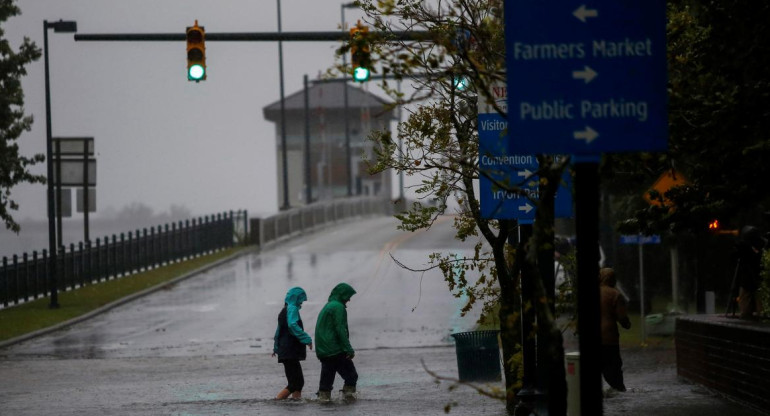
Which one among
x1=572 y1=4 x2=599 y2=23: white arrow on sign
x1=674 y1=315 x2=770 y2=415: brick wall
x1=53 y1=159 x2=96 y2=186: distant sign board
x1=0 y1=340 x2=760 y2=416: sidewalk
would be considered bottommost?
x1=0 y1=340 x2=760 y2=416: sidewalk

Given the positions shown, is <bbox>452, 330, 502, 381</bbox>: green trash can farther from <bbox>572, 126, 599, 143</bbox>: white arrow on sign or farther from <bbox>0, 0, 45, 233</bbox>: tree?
<bbox>0, 0, 45, 233</bbox>: tree

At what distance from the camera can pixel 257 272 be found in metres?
40.7

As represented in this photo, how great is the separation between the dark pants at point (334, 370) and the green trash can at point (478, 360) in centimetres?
142

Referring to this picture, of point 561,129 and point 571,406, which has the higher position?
point 561,129

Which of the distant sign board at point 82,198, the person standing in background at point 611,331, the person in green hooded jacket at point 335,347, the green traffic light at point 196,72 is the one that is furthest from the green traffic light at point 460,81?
the distant sign board at point 82,198

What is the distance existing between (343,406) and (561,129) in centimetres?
1008

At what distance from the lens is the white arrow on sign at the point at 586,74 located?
5.92 metres

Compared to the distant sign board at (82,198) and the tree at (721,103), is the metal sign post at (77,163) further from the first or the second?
the tree at (721,103)

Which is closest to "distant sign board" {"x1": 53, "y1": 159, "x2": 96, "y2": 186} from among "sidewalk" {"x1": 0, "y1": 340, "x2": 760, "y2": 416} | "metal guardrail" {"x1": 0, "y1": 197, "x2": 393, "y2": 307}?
"metal guardrail" {"x1": 0, "y1": 197, "x2": 393, "y2": 307}

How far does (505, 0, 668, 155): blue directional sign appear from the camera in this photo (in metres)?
5.91

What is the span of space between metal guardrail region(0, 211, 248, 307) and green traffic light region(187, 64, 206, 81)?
50.1 ft

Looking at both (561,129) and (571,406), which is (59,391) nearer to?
(571,406)

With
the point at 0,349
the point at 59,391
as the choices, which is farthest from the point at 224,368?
the point at 0,349

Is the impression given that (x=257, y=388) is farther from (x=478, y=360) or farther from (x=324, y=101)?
(x=324, y=101)
